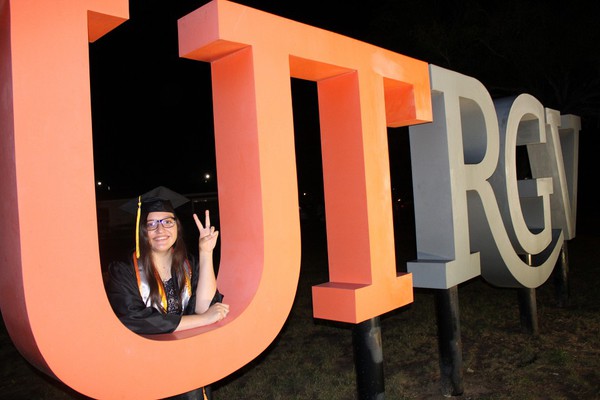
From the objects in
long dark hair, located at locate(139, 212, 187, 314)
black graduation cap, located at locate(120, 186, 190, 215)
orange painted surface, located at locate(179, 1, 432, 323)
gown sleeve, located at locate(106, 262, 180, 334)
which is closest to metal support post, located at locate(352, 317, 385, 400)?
orange painted surface, located at locate(179, 1, 432, 323)

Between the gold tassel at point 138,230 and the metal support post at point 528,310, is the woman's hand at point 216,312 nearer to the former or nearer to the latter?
the gold tassel at point 138,230

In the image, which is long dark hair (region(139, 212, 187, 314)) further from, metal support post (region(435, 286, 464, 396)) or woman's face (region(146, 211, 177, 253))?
metal support post (region(435, 286, 464, 396))

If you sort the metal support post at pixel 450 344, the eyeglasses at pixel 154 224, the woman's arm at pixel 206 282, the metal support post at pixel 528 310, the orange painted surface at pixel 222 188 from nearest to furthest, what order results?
the orange painted surface at pixel 222 188
the woman's arm at pixel 206 282
the eyeglasses at pixel 154 224
the metal support post at pixel 450 344
the metal support post at pixel 528 310

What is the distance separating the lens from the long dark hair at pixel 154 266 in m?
2.99

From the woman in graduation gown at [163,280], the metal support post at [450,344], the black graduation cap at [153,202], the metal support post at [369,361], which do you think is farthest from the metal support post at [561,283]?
the black graduation cap at [153,202]

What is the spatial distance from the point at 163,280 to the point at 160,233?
0.28m

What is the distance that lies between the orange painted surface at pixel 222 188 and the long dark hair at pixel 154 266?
24 cm

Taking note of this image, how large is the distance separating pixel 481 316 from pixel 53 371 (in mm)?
6116

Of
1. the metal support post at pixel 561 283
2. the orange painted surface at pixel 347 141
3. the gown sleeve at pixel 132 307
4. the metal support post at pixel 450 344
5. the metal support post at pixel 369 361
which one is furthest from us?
the metal support post at pixel 561 283

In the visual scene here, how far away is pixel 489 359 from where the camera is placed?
223 inches

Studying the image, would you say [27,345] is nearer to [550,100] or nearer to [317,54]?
[317,54]

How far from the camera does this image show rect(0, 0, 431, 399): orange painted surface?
2225mm

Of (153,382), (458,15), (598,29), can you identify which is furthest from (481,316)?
(458,15)

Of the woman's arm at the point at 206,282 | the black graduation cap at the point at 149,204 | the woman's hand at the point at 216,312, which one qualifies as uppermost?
the black graduation cap at the point at 149,204
